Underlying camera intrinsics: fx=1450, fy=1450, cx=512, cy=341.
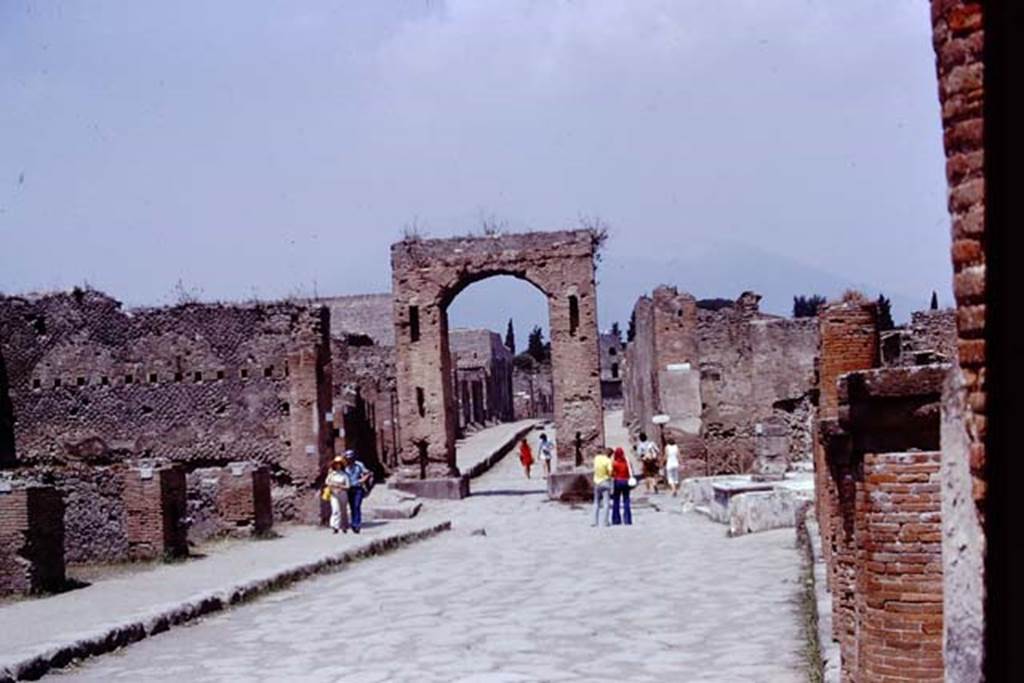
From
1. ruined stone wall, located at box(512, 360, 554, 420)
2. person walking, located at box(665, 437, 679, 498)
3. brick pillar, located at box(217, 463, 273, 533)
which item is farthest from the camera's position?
ruined stone wall, located at box(512, 360, 554, 420)

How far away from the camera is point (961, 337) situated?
316 centimetres

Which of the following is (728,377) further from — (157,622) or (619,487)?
(157,622)

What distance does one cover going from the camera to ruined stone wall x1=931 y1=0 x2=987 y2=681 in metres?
3.07

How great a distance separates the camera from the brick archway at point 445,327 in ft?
95.8

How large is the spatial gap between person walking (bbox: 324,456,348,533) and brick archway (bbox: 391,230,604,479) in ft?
30.1

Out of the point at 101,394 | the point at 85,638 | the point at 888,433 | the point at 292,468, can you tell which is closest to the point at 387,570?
the point at 85,638

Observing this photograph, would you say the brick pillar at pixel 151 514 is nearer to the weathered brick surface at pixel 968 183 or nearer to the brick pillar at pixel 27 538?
the brick pillar at pixel 27 538

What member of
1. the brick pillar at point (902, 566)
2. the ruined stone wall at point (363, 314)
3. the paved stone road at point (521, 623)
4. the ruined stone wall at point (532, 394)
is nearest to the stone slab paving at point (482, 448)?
the ruined stone wall at point (363, 314)

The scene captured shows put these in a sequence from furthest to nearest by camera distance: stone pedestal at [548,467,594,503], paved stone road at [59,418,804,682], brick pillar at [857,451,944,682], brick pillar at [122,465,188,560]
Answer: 1. stone pedestal at [548,467,594,503]
2. brick pillar at [122,465,188,560]
3. paved stone road at [59,418,804,682]
4. brick pillar at [857,451,944,682]

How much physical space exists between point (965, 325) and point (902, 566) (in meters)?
2.23

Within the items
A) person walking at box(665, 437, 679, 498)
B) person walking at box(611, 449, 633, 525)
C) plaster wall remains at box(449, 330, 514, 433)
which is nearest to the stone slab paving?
plaster wall remains at box(449, 330, 514, 433)

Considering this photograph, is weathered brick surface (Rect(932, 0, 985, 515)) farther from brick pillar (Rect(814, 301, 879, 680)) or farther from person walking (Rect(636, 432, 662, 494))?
person walking (Rect(636, 432, 662, 494))

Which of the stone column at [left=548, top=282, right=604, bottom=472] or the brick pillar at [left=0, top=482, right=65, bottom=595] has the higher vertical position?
the stone column at [left=548, top=282, right=604, bottom=472]

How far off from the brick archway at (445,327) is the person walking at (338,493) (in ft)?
30.1
